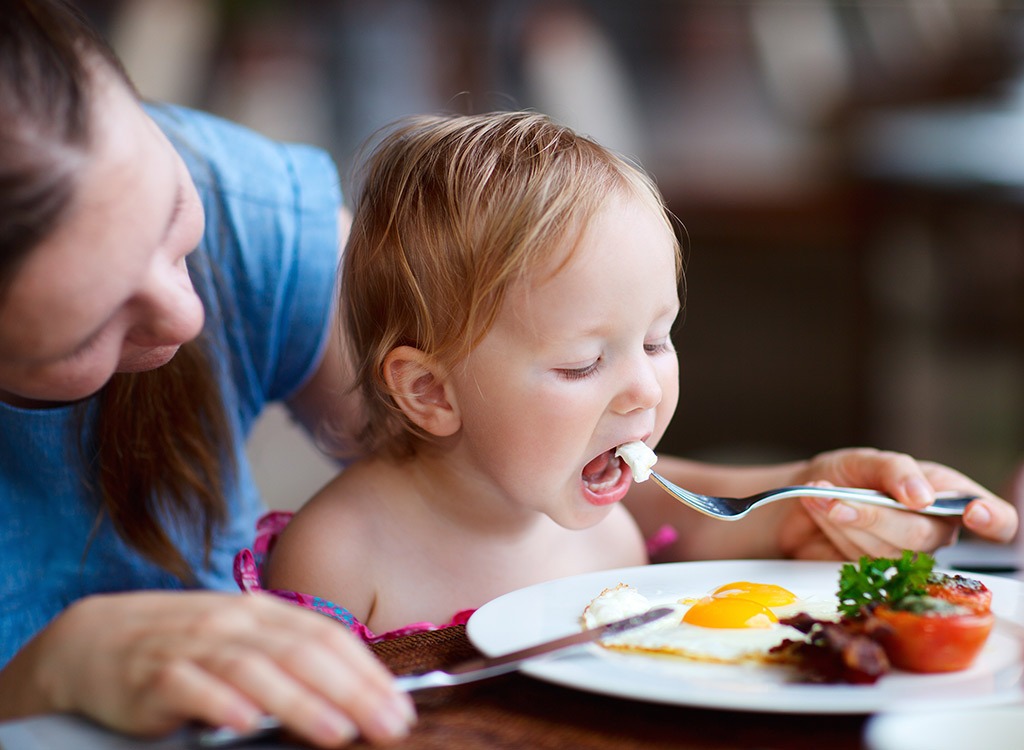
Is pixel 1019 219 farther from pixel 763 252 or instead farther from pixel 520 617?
pixel 520 617

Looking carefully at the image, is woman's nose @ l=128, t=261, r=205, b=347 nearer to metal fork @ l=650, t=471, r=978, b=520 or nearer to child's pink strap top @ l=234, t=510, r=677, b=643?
child's pink strap top @ l=234, t=510, r=677, b=643

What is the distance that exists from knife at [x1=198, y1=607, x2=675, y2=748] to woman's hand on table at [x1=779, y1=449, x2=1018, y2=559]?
15.5 inches

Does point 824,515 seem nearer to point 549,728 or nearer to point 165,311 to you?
point 549,728

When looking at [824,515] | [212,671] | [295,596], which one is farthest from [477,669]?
[824,515]

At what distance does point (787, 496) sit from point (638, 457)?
18 centimetres

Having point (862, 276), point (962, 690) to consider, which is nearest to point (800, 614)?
point (962, 690)

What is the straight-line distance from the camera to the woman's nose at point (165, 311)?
0.81 m

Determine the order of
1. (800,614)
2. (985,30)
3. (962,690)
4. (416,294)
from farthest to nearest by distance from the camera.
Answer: (985,30)
(416,294)
(800,614)
(962,690)

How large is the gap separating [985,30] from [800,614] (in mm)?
4364

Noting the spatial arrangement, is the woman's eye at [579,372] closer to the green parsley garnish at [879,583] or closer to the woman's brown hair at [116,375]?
the green parsley garnish at [879,583]

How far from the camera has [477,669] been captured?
0.75 m

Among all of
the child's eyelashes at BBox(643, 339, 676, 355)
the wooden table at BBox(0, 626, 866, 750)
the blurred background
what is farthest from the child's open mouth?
the blurred background

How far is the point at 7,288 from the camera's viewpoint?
2.42 feet

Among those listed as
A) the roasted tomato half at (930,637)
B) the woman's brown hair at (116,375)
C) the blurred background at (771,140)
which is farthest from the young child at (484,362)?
the blurred background at (771,140)
